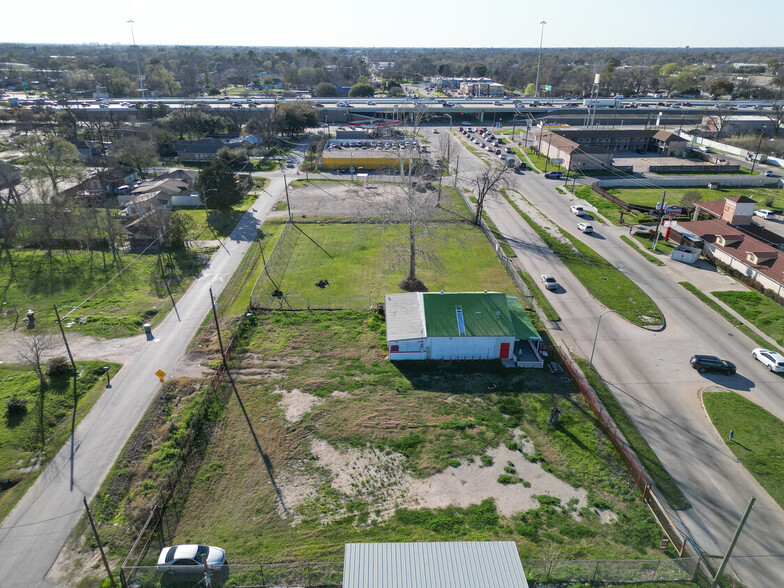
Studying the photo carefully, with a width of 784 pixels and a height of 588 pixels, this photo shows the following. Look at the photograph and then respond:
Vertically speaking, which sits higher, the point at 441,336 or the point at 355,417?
the point at 441,336

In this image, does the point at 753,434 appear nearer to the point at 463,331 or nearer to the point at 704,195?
the point at 463,331

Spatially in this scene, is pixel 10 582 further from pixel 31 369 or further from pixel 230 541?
pixel 31 369

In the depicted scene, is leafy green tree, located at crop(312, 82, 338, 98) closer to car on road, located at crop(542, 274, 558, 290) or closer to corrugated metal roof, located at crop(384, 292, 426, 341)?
car on road, located at crop(542, 274, 558, 290)

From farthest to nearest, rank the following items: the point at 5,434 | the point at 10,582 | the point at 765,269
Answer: the point at 765,269 < the point at 5,434 < the point at 10,582

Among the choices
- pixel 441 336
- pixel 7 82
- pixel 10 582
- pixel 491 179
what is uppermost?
pixel 7 82

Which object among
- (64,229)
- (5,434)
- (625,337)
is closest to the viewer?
(5,434)

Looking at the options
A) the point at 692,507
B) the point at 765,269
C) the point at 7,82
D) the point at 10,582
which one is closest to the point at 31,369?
the point at 10,582

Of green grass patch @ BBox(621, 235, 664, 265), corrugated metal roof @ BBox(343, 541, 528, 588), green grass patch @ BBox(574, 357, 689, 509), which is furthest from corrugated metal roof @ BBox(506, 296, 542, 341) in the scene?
green grass patch @ BBox(621, 235, 664, 265)
